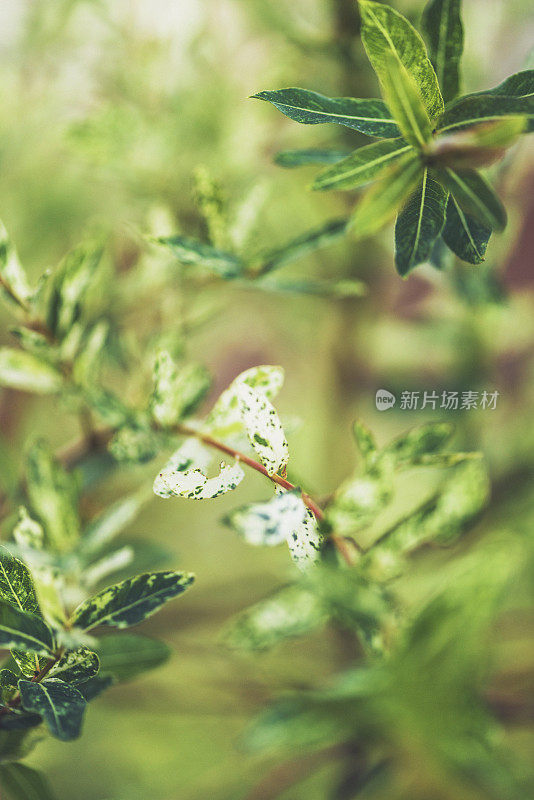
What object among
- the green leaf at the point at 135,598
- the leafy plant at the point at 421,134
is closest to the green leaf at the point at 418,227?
the leafy plant at the point at 421,134

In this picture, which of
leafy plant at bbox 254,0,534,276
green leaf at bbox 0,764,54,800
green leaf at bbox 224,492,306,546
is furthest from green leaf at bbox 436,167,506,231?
green leaf at bbox 0,764,54,800

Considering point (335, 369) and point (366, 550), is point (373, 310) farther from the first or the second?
point (366, 550)

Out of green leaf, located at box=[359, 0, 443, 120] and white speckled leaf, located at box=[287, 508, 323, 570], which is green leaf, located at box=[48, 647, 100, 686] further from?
green leaf, located at box=[359, 0, 443, 120]

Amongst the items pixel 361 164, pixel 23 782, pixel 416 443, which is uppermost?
pixel 361 164

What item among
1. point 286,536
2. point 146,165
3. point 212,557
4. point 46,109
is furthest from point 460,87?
point 212,557

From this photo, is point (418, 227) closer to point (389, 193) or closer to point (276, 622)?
point (389, 193)

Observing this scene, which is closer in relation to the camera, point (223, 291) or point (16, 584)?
point (16, 584)

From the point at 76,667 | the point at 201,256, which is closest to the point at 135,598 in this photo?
the point at 76,667
